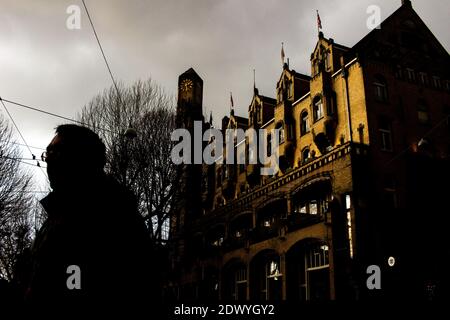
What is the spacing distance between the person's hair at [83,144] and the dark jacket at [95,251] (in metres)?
0.09

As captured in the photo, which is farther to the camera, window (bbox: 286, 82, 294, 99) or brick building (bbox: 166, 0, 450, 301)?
window (bbox: 286, 82, 294, 99)

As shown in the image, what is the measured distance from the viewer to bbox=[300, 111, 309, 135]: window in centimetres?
2714

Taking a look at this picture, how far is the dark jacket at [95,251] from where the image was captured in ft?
4.45

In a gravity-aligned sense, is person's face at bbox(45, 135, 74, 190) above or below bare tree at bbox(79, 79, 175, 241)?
below

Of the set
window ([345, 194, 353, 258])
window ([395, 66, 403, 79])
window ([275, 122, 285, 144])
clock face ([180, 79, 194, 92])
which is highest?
clock face ([180, 79, 194, 92])

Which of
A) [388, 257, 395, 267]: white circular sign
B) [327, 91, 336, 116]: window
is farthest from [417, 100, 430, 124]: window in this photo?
[388, 257, 395, 267]: white circular sign

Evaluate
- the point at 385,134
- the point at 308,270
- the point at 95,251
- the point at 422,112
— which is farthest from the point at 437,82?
the point at 95,251

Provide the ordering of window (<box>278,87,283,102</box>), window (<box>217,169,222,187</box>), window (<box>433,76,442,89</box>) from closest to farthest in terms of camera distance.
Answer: window (<box>433,76,442,89</box>) < window (<box>278,87,283,102</box>) < window (<box>217,169,222,187</box>)

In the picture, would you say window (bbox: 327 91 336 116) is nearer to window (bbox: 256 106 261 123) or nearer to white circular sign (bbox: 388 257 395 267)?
white circular sign (bbox: 388 257 395 267)

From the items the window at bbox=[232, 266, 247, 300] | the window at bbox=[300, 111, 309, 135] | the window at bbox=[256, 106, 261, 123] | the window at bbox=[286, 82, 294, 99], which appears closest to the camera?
the window at bbox=[300, 111, 309, 135]

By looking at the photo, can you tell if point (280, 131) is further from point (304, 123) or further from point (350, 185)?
point (350, 185)

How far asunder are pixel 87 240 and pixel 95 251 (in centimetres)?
5

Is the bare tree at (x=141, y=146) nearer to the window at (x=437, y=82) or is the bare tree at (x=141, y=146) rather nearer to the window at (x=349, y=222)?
the window at (x=349, y=222)

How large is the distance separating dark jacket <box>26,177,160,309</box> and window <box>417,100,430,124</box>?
25.8m
